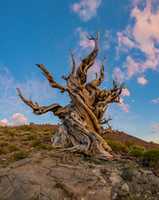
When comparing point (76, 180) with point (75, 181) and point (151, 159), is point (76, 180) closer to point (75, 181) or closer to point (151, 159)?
point (75, 181)

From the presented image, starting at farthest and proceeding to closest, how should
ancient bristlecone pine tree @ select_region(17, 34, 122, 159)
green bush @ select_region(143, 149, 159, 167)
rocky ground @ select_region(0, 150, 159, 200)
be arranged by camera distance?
ancient bristlecone pine tree @ select_region(17, 34, 122, 159) < green bush @ select_region(143, 149, 159, 167) < rocky ground @ select_region(0, 150, 159, 200)

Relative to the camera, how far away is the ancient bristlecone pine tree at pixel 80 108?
14.1 m

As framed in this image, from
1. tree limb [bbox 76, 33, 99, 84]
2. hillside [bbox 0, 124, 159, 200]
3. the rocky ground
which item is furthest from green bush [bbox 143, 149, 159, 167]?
tree limb [bbox 76, 33, 99, 84]

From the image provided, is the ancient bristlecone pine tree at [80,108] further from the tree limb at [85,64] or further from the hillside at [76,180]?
the hillside at [76,180]

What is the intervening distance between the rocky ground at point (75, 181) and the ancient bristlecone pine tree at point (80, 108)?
1944 mm

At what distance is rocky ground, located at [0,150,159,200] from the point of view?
1007 centimetres

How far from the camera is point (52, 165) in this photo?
11.7 metres

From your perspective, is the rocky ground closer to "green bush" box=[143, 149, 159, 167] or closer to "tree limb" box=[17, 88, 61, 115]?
"green bush" box=[143, 149, 159, 167]

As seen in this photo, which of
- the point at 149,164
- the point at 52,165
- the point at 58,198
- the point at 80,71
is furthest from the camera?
the point at 80,71

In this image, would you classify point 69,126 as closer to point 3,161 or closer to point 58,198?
point 3,161

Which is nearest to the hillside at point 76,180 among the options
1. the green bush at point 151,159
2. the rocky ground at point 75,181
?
the rocky ground at point 75,181

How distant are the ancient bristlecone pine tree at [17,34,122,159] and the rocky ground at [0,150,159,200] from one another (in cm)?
194

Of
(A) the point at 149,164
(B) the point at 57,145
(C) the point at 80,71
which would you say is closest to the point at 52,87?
(C) the point at 80,71

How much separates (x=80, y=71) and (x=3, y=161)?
5.73 metres
